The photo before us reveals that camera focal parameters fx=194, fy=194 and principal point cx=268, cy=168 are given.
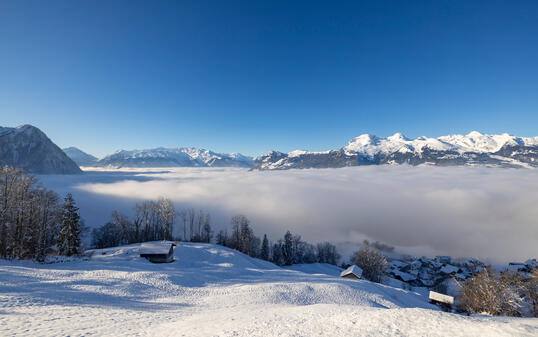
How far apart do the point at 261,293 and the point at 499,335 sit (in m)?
17.2

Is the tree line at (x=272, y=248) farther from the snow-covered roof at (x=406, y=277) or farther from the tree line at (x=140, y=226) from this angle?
the snow-covered roof at (x=406, y=277)

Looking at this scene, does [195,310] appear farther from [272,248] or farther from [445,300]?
[272,248]

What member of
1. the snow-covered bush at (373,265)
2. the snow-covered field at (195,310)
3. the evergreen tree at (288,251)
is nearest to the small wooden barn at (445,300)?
the snow-covered field at (195,310)

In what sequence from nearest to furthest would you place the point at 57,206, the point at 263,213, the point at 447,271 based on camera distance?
the point at 57,206 → the point at 447,271 → the point at 263,213

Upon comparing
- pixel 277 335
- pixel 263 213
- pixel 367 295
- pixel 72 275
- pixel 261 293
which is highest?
pixel 277 335

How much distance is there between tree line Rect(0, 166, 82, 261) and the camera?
2594 cm

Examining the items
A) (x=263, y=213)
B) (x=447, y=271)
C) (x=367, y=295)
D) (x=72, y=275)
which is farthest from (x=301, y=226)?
(x=72, y=275)

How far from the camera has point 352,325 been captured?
31.7ft

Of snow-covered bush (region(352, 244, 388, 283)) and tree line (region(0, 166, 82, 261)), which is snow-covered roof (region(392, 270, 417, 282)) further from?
tree line (region(0, 166, 82, 261))

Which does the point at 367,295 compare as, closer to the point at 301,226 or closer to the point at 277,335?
the point at 277,335

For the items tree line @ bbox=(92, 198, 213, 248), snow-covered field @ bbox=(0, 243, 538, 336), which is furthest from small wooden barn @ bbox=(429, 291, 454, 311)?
tree line @ bbox=(92, 198, 213, 248)

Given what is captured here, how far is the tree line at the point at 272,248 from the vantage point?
207ft

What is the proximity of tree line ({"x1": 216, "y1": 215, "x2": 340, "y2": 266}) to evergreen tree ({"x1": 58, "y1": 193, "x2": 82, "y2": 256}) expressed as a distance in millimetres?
39361

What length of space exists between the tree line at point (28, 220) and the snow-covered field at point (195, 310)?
211 inches
